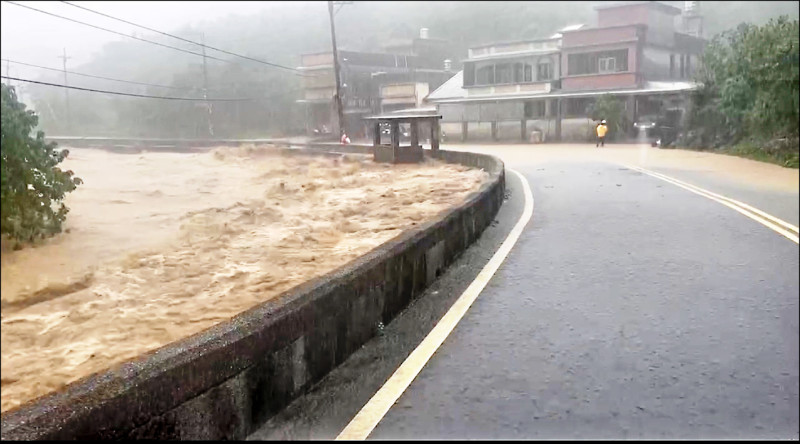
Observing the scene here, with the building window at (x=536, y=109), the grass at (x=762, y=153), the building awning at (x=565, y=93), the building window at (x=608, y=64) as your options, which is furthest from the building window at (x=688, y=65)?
the grass at (x=762, y=153)

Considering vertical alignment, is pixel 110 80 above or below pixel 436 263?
above

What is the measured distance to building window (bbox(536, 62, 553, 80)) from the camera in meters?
37.0

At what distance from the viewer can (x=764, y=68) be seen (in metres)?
16.3

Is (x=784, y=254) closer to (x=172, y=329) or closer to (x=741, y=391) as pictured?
(x=741, y=391)

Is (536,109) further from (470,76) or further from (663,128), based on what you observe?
(663,128)

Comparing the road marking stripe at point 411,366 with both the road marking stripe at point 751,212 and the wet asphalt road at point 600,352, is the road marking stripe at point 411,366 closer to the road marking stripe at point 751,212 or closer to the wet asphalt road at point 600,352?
the wet asphalt road at point 600,352

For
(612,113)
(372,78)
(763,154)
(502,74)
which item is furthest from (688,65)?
(372,78)

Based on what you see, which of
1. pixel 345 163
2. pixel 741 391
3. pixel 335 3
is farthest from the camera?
pixel 345 163

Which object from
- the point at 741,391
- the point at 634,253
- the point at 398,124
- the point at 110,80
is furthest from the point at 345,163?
the point at 741,391

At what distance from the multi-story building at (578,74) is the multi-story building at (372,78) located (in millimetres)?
20417

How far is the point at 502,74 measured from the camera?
3750cm

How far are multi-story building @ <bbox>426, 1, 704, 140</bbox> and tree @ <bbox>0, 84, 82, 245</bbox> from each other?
1132 inches

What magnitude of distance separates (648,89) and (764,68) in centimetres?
1748

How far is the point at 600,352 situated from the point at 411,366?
104cm
